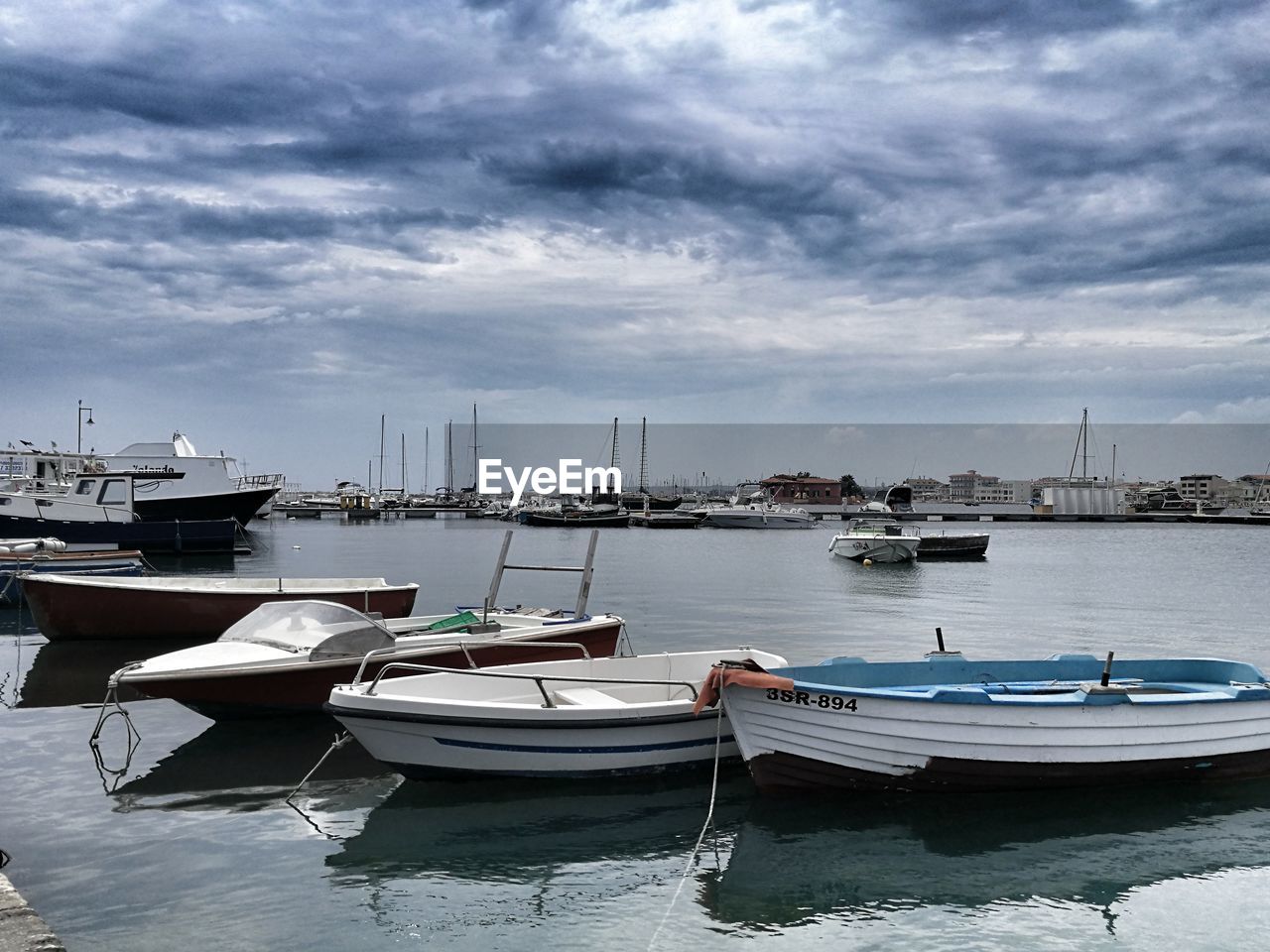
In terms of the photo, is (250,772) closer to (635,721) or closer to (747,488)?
(635,721)

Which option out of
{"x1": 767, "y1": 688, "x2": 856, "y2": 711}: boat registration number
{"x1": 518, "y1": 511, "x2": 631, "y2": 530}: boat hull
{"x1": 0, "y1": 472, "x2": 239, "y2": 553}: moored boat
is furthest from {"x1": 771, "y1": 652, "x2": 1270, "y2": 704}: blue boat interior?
{"x1": 518, "y1": 511, "x2": 631, "y2": 530}: boat hull

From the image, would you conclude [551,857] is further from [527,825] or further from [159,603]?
[159,603]

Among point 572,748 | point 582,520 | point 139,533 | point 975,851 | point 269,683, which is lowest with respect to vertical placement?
point 582,520

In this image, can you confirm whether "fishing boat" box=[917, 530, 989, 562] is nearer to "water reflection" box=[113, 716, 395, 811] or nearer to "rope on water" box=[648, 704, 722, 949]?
"water reflection" box=[113, 716, 395, 811]

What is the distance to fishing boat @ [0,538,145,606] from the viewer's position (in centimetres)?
2766

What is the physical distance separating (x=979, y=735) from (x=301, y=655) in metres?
8.83

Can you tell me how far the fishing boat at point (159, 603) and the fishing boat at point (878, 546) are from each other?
3969 cm

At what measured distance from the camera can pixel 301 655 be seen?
13.7 metres

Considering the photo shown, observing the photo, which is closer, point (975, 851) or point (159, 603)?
point (975, 851)

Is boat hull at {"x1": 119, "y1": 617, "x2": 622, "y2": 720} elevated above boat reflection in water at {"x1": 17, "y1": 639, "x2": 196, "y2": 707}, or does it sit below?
above

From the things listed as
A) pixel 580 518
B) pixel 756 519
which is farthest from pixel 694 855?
pixel 580 518

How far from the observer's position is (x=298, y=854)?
31.6 feet

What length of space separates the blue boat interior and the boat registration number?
0.67 metres

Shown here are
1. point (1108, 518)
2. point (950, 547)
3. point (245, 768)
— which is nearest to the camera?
point (245, 768)
